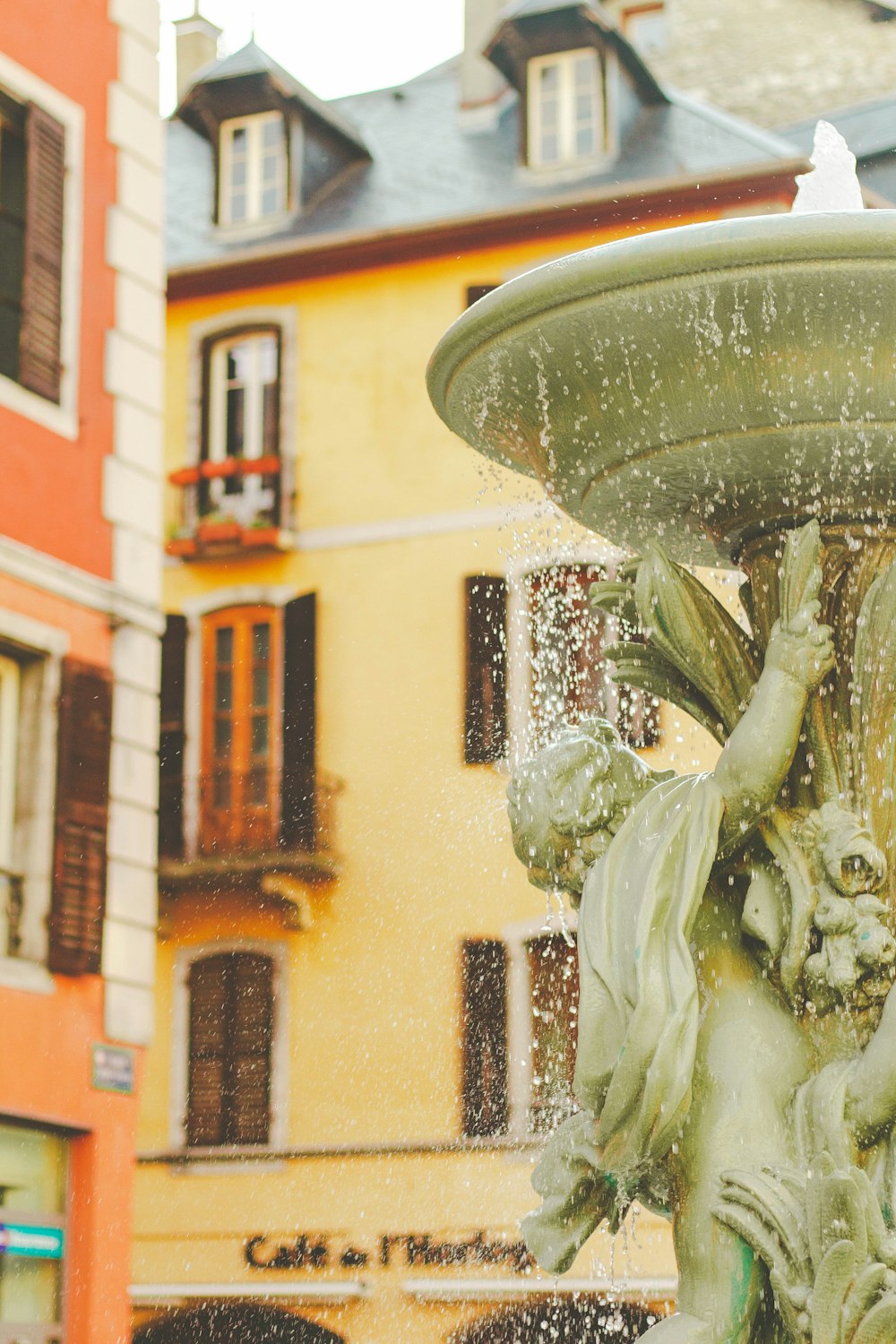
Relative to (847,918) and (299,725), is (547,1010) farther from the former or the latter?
(847,918)

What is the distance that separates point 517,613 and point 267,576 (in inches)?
133

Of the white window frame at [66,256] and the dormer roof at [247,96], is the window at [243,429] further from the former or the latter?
the white window frame at [66,256]

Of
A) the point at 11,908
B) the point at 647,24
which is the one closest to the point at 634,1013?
the point at 11,908

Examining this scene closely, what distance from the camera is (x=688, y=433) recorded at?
4211 millimetres

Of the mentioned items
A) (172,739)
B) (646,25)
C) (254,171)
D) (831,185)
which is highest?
(646,25)

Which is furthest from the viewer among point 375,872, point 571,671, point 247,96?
point 247,96

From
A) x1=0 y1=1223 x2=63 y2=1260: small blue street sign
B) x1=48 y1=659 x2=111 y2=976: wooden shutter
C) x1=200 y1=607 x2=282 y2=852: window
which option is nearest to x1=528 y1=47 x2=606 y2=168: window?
x1=200 y1=607 x2=282 y2=852: window

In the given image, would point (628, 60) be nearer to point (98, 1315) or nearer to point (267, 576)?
point (267, 576)

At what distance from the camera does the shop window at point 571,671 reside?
683 inches

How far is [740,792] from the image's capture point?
4039 millimetres

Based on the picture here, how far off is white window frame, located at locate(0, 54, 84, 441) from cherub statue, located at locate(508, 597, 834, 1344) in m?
10.2

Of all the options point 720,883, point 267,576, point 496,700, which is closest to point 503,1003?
point 496,700

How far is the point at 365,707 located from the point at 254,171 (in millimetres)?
6219

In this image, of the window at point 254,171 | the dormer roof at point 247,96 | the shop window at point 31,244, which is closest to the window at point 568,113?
the dormer roof at point 247,96
